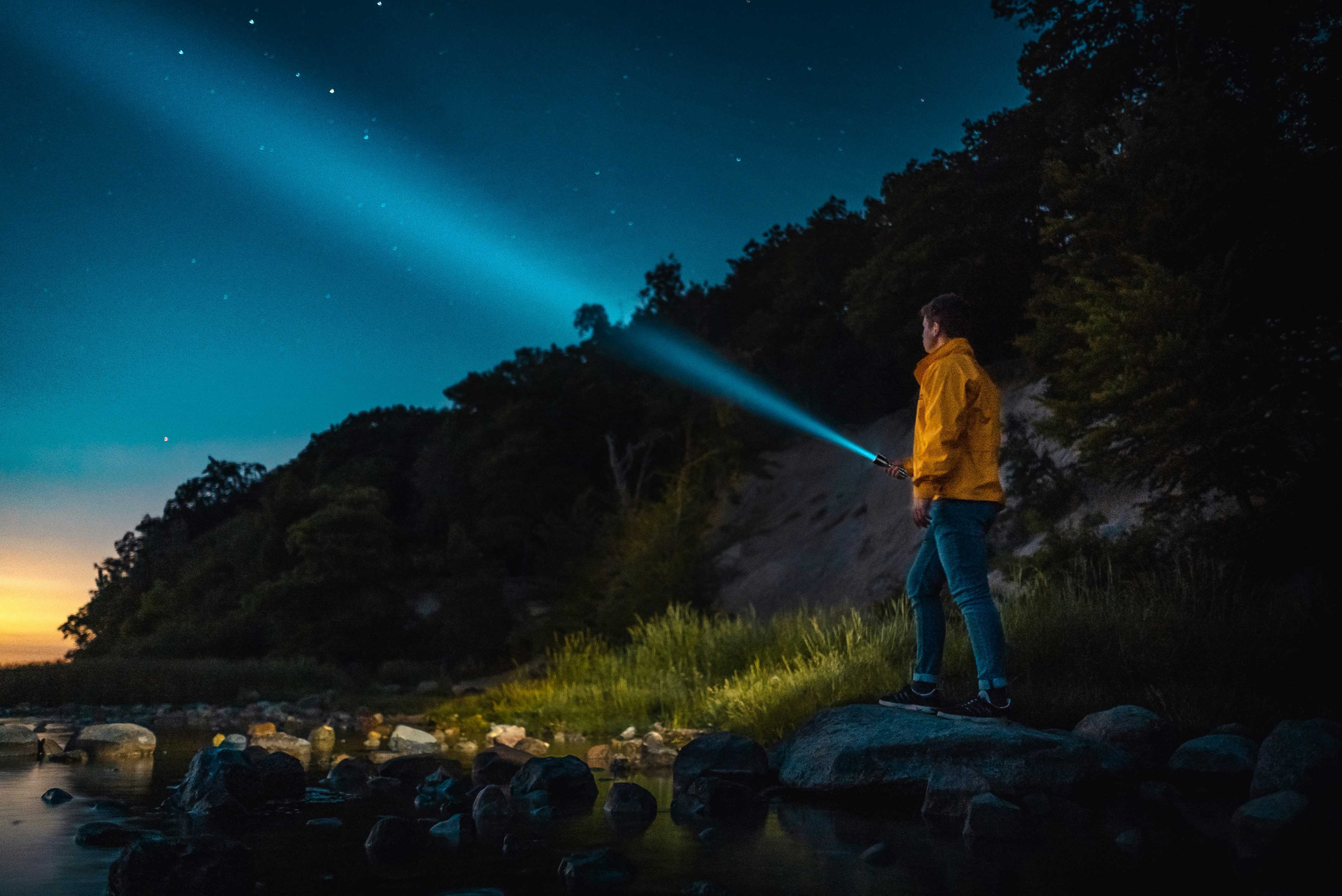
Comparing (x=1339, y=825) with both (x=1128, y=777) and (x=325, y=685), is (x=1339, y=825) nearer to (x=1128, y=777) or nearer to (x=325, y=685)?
(x=1128, y=777)

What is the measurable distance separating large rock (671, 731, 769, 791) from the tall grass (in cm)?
1389

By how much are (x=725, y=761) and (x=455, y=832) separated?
234 centimetres

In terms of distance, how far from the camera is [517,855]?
3309 mm

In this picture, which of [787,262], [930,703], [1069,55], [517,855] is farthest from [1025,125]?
[517,855]

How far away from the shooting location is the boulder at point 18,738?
7.46 meters

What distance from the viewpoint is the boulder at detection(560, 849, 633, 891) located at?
2.83 meters

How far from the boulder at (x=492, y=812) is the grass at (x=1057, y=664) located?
3.33 metres

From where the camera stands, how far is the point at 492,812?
13.6 feet

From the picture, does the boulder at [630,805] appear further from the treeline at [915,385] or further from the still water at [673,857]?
the treeline at [915,385]

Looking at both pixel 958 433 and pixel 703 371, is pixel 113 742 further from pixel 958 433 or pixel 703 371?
pixel 703 371

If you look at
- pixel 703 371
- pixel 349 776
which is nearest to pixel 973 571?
pixel 349 776

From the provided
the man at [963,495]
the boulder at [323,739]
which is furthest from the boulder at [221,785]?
the boulder at [323,739]

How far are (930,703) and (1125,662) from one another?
2.81 m

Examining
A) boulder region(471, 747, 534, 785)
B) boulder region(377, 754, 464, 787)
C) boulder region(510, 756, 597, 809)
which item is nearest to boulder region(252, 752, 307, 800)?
boulder region(377, 754, 464, 787)
